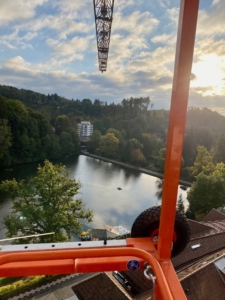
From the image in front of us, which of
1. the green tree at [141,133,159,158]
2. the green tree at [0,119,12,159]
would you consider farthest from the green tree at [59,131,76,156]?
the green tree at [141,133,159,158]

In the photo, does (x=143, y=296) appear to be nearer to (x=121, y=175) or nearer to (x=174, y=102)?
(x=174, y=102)

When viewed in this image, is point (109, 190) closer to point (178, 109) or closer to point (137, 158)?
point (137, 158)

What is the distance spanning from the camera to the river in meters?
15.5

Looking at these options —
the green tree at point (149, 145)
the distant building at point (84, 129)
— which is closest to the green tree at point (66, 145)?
the green tree at point (149, 145)

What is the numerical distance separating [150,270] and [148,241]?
0.24 m

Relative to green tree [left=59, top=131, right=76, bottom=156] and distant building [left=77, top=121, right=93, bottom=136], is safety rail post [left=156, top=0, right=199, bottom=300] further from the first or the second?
distant building [left=77, top=121, right=93, bottom=136]

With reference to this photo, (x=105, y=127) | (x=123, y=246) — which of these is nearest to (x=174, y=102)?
(x=123, y=246)

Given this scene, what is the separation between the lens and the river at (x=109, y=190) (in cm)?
1552

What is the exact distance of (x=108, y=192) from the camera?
20.2 metres

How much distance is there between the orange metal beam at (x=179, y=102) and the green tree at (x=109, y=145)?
34.0m

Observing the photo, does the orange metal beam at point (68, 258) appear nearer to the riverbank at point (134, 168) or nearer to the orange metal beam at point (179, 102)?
the orange metal beam at point (179, 102)

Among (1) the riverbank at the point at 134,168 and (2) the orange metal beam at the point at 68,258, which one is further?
(1) the riverbank at the point at 134,168

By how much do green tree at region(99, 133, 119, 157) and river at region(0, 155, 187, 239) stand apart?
127 inches

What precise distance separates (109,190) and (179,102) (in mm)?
19797
